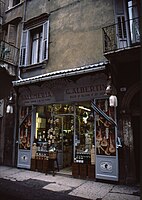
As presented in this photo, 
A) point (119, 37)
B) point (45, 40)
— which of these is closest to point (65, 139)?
point (45, 40)

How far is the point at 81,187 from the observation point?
21.7ft

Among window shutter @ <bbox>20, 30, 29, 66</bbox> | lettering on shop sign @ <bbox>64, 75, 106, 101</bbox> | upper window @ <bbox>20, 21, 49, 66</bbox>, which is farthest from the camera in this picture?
window shutter @ <bbox>20, 30, 29, 66</bbox>

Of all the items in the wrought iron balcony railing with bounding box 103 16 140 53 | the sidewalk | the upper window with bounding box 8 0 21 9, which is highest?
the upper window with bounding box 8 0 21 9

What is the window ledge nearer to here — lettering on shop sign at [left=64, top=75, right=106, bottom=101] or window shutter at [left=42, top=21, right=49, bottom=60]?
window shutter at [left=42, top=21, right=49, bottom=60]

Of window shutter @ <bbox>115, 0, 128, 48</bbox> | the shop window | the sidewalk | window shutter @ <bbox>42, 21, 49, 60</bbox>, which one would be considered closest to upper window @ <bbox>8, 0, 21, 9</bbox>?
window shutter @ <bbox>42, 21, 49, 60</bbox>

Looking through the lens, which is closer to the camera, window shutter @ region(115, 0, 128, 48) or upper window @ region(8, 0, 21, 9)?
window shutter @ region(115, 0, 128, 48)

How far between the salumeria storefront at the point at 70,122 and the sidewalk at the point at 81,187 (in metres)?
0.44

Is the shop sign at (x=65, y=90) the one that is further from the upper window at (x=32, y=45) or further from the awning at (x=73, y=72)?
the upper window at (x=32, y=45)

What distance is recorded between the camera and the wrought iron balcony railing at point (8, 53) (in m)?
10.1

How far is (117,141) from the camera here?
7.13 m

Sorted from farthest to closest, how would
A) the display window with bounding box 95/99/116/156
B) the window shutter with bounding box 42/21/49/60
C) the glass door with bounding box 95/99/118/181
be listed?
the window shutter with bounding box 42/21/49/60 < the display window with bounding box 95/99/116/156 < the glass door with bounding box 95/99/118/181

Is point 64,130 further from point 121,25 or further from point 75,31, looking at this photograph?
point 121,25

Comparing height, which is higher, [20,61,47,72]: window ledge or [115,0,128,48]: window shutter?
[115,0,128,48]: window shutter

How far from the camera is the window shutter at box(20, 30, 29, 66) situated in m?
10.6
